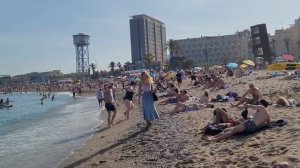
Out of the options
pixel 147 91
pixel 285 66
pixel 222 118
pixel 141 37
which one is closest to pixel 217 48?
pixel 141 37

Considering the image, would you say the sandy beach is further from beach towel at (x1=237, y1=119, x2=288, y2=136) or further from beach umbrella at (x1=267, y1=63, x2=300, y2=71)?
beach umbrella at (x1=267, y1=63, x2=300, y2=71)

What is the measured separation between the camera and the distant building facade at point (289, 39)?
12488 cm

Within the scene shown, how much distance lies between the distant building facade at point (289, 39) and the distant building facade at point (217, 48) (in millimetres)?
9665

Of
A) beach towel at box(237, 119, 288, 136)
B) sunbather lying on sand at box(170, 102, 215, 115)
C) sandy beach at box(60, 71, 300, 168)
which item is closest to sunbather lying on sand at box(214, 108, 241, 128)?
sandy beach at box(60, 71, 300, 168)

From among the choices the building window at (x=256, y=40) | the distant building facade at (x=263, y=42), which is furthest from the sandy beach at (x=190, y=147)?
the building window at (x=256, y=40)

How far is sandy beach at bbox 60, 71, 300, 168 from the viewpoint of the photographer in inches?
264

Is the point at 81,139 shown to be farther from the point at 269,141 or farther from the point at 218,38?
the point at 218,38

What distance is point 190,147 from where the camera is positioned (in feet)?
27.5

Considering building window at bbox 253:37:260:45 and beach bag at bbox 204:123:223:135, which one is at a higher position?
building window at bbox 253:37:260:45

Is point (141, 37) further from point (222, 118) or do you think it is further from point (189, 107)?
point (222, 118)

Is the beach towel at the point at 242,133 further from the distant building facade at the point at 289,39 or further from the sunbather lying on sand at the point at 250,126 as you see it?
the distant building facade at the point at 289,39

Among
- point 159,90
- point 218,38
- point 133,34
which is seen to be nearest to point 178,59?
point 218,38

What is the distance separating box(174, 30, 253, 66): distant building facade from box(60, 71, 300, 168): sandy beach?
121 meters

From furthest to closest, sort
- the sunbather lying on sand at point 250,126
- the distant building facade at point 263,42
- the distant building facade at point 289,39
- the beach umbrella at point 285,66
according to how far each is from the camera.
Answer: the distant building facade at point 289,39
the distant building facade at point 263,42
the beach umbrella at point 285,66
the sunbather lying on sand at point 250,126
